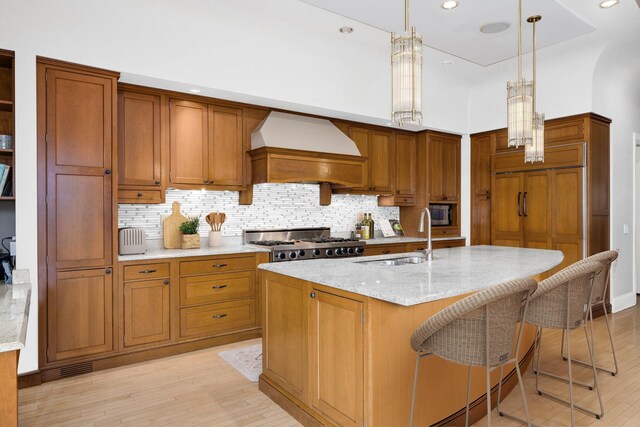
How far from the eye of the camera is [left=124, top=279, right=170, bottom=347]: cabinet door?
3.59 m

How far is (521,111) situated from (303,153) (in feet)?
7.56

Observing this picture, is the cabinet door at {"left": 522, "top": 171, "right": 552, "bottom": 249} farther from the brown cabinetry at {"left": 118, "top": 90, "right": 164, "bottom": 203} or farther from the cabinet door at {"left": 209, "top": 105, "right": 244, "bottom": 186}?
the brown cabinetry at {"left": 118, "top": 90, "right": 164, "bottom": 203}

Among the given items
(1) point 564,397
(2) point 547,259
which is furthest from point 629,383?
(2) point 547,259

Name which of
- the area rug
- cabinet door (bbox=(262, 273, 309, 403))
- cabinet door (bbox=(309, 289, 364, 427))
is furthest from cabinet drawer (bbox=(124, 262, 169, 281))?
cabinet door (bbox=(309, 289, 364, 427))

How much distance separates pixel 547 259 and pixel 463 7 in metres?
2.35

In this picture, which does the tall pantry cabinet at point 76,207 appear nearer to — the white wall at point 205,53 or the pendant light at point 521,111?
the white wall at point 205,53

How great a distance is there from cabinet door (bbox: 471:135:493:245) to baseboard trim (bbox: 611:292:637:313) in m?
1.66

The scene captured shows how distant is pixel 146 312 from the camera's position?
368cm

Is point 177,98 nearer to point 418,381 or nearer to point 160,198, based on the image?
point 160,198

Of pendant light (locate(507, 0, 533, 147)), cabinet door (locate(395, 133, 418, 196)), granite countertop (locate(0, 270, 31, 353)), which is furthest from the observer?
cabinet door (locate(395, 133, 418, 196))

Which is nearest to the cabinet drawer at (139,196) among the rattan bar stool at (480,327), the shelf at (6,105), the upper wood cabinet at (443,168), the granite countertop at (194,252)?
the granite countertop at (194,252)

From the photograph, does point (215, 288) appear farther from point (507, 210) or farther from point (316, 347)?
point (507, 210)

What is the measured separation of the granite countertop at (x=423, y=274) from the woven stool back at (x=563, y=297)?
154 mm

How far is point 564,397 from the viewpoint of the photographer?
2.93 meters
